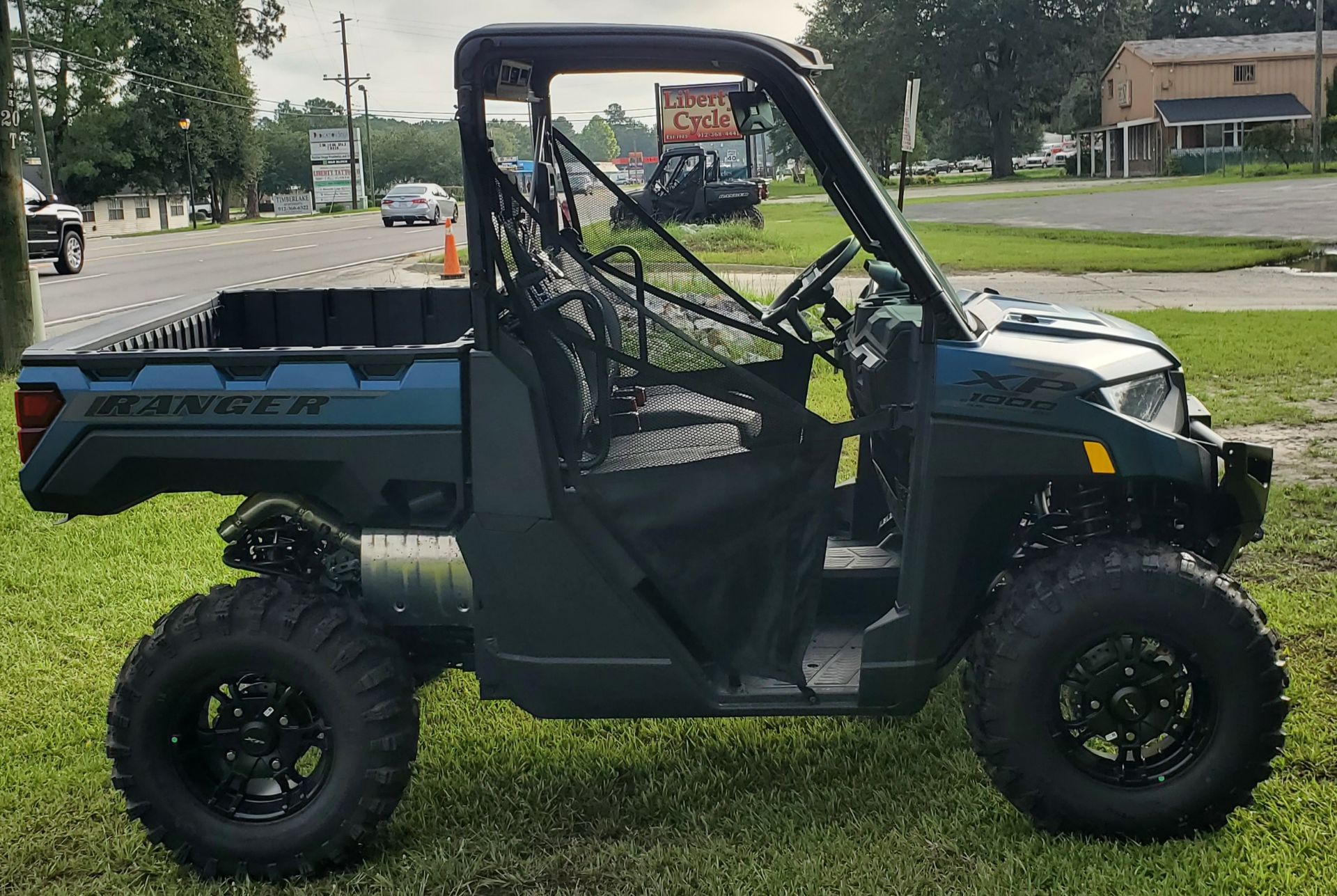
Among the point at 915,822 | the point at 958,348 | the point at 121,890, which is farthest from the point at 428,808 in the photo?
the point at 958,348

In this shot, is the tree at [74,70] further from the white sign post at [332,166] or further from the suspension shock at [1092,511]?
the suspension shock at [1092,511]

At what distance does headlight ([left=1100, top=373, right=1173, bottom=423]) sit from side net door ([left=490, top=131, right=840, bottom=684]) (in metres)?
0.69

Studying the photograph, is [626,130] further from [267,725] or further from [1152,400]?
[267,725]

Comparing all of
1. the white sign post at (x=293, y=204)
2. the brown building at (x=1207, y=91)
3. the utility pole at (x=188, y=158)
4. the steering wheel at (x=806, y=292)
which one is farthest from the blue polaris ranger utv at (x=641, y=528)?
the white sign post at (x=293, y=204)

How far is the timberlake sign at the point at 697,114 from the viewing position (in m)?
3.30

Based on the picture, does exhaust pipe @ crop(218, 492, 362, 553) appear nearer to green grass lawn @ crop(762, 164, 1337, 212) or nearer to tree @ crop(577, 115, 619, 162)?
tree @ crop(577, 115, 619, 162)

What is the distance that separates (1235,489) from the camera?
10.6 feet

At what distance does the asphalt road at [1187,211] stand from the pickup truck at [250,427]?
20292 mm

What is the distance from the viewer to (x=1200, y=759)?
319 cm

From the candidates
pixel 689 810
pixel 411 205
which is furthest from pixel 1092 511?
pixel 411 205

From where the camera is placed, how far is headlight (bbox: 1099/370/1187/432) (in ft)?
10.2

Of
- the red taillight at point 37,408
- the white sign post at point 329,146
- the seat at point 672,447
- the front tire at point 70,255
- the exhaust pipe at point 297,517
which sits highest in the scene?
the white sign post at point 329,146

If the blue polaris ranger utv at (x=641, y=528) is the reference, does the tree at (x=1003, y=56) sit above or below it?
above

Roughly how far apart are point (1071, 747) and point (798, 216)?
19330 millimetres
